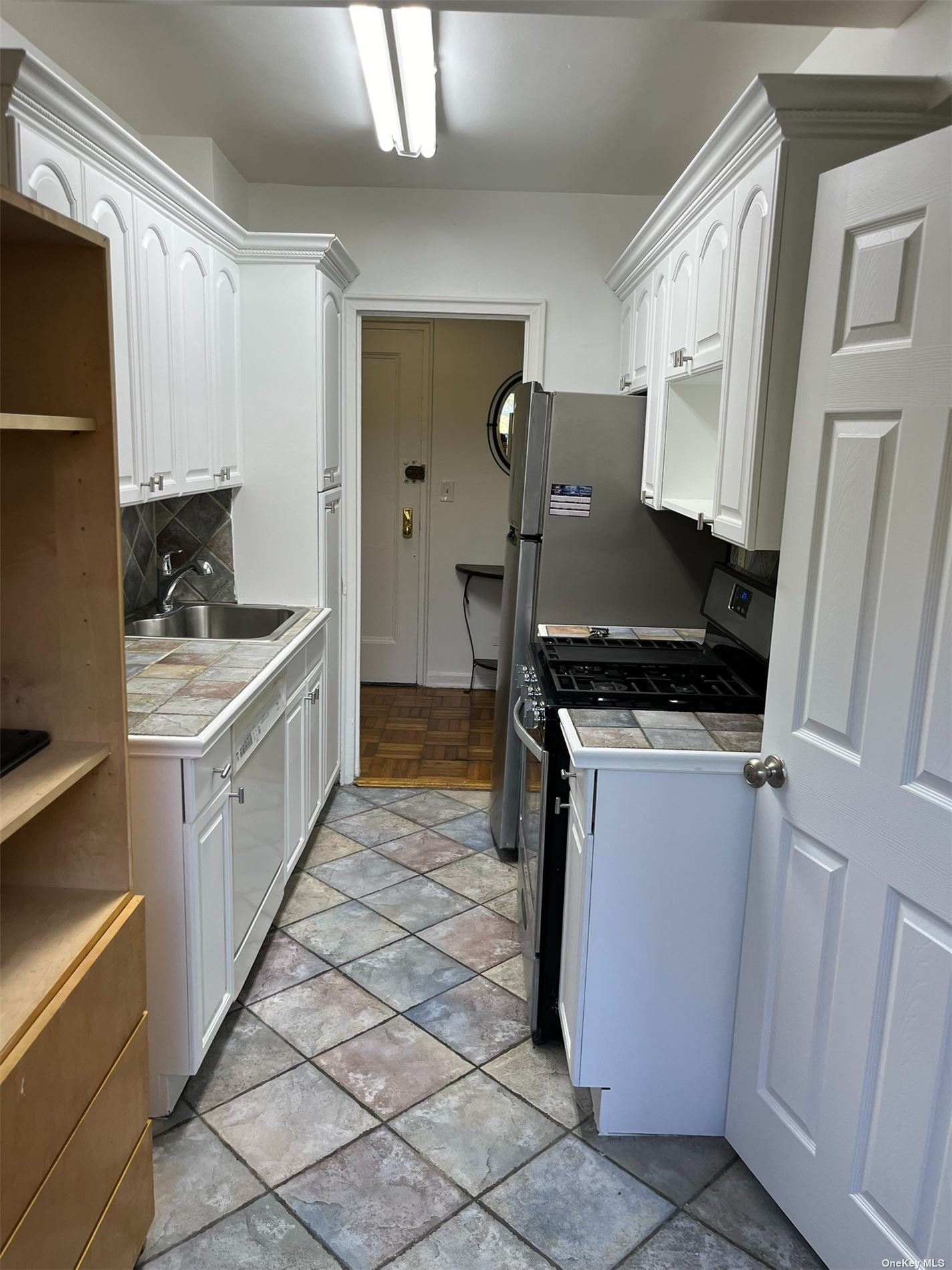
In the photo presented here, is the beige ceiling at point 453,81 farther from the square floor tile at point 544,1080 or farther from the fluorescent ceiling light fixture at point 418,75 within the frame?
the square floor tile at point 544,1080

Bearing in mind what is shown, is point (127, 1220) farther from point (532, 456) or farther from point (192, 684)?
point (532, 456)

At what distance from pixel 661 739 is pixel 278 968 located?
138 cm

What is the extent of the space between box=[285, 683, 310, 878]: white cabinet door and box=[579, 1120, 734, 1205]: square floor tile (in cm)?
131

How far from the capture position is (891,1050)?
57.1 inches

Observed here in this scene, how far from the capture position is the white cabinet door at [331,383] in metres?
3.34

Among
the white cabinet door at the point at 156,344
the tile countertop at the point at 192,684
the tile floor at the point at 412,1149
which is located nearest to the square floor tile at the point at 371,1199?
the tile floor at the point at 412,1149

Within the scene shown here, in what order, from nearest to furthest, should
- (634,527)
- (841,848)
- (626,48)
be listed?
(841,848) < (626,48) < (634,527)

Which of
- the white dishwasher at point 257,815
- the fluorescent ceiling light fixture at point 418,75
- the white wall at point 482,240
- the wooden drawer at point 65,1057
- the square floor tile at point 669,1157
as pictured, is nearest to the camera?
the wooden drawer at point 65,1057

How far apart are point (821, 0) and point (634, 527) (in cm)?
154

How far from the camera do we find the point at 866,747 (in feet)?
4.89

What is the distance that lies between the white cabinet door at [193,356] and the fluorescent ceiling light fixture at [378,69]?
0.67m

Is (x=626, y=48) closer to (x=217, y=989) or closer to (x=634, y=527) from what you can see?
(x=634, y=527)

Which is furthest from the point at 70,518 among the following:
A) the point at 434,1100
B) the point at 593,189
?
the point at 593,189

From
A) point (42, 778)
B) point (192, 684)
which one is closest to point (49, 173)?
point (192, 684)
